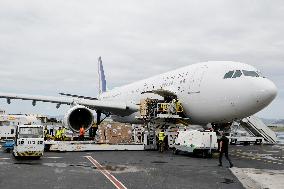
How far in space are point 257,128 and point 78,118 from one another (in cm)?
1585

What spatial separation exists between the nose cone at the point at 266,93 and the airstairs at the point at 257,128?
41.1ft

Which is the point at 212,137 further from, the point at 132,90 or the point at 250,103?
the point at 132,90

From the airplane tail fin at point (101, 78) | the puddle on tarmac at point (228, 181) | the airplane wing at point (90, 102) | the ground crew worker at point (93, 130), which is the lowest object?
the puddle on tarmac at point (228, 181)

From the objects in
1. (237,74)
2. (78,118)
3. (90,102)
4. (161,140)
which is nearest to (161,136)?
(161,140)

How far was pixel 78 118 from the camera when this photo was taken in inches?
1102

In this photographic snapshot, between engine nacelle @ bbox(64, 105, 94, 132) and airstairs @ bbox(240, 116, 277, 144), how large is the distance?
1288cm

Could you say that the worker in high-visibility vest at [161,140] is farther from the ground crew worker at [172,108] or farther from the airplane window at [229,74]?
the airplane window at [229,74]

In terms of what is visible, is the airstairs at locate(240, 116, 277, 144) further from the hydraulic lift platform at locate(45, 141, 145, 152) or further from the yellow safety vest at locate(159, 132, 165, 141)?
the hydraulic lift platform at locate(45, 141, 145, 152)

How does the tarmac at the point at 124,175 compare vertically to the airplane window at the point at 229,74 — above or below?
below

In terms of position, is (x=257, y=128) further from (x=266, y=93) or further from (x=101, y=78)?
(x=101, y=78)

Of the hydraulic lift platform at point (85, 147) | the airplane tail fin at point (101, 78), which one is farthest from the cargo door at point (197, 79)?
the airplane tail fin at point (101, 78)

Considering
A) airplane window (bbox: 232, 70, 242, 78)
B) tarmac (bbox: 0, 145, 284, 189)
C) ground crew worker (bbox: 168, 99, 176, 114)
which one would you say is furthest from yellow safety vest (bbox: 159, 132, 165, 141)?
tarmac (bbox: 0, 145, 284, 189)

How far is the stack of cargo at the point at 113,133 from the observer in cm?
2627

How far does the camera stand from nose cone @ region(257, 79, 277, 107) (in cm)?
1881
